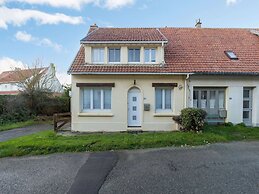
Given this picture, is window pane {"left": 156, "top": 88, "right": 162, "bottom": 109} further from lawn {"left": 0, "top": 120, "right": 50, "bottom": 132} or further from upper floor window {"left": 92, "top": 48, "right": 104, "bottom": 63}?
lawn {"left": 0, "top": 120, "right": 50, "bottom": 132}

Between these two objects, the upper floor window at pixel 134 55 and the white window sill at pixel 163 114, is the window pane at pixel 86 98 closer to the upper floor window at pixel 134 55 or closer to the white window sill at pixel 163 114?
the upper floor window at pixel 134 55

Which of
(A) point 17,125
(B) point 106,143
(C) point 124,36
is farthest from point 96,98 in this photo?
(A) point 17,125

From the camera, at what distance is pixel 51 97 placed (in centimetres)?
2052

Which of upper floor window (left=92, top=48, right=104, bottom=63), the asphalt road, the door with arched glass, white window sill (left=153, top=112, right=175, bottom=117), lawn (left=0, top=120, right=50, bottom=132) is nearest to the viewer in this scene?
the asphalt road

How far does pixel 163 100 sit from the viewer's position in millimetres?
12562

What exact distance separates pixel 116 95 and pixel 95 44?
10.9ft

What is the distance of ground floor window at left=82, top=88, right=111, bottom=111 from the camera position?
12.5m

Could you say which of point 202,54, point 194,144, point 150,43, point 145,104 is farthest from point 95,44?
point 194,144

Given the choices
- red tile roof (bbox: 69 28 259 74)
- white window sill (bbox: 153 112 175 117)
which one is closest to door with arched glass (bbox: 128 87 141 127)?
white window sill (bbox: 153 112 175 117)

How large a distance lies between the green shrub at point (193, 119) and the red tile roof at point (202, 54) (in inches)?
103

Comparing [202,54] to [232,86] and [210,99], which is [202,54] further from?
[210,99]

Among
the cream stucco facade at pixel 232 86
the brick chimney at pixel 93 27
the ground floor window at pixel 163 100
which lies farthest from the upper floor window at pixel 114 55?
the brick chimney at pixel 93 27

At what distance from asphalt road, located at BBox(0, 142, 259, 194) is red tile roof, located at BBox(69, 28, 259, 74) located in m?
5.42

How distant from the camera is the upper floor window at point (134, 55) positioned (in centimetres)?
1293
